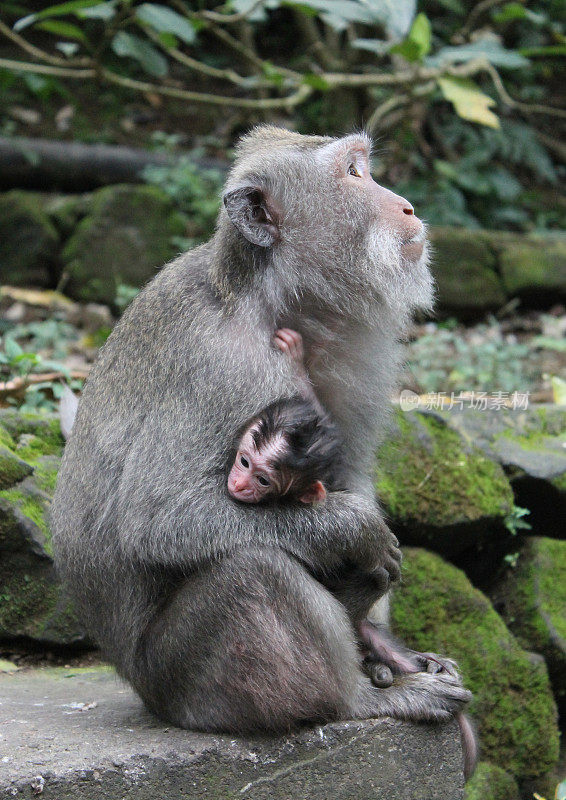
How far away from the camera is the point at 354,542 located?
10.6 feet

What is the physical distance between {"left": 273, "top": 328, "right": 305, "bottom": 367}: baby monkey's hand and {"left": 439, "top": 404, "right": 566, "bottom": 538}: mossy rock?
172 centimetres

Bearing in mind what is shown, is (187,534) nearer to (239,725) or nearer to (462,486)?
(239,725)

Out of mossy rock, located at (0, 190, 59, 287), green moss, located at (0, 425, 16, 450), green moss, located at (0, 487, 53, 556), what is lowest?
mossy rock, located at (0, 190, 59, 287)

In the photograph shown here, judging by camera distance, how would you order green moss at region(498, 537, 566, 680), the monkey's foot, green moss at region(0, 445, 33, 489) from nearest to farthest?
the monkey's foot, green moss at region(0, 445, 33, 489), green moss at region(498, 537, 566, 680)

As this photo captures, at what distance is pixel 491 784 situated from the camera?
456cm

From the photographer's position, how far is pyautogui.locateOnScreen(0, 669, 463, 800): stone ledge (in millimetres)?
2877

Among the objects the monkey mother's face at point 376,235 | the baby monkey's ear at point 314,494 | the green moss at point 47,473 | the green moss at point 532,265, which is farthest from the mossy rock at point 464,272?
A: the baby monkey's ear at point 314,494

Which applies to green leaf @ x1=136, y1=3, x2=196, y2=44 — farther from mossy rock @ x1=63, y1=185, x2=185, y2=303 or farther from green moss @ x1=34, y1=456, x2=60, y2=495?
mossy rock @ x1=63, y1=185, x2=185, y2=303

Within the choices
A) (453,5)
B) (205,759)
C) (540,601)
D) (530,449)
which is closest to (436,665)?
(205,759)

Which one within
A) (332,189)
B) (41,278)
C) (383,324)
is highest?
(332,189)

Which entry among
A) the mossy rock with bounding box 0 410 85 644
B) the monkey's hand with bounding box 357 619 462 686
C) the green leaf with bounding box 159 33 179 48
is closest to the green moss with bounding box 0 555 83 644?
the mossy rock with bounding box 0 410 85 644

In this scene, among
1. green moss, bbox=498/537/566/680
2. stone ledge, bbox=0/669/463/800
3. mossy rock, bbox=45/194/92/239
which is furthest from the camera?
mossy rock, bbox=45/194/92/239

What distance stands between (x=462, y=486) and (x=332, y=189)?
72.5 inches

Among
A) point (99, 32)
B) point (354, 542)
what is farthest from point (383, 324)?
point (99, 32)
